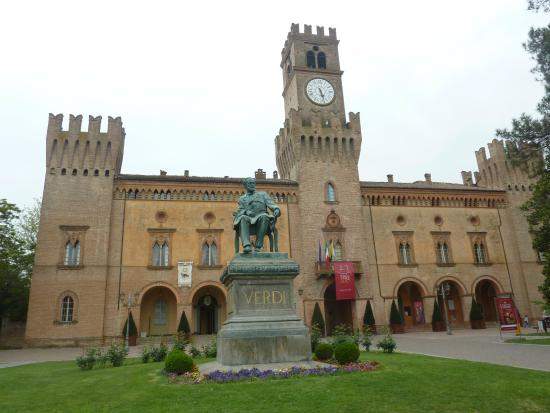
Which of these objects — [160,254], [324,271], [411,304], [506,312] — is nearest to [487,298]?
[506,312]

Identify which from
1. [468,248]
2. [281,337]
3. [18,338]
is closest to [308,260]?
[468,248]

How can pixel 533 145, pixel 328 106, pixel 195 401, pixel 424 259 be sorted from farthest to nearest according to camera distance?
pixel 328 106
pixel 424 259
pixel 533 145
pixel 195 401

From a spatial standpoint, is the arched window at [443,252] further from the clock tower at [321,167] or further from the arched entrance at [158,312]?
the arched entrance at [158,312]

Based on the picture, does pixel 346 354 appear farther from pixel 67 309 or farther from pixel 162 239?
pixel 67 309

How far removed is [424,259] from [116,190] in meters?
28.6

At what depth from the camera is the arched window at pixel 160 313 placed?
37656mm

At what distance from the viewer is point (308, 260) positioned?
39.4m

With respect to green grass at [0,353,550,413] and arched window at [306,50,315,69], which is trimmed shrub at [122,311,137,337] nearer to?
green grass at [0,353,550,413]

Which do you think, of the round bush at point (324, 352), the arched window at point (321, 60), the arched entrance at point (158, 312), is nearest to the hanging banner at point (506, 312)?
the arched entrance at point (158, 312)

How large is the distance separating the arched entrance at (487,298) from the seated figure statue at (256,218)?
3588cm

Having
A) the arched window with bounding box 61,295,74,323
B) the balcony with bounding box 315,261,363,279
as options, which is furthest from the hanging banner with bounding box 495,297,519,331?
the arched window with bounding box 61,295,74,323

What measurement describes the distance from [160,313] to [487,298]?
1269 inches

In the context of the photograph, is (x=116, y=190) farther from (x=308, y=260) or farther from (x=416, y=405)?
(x=416, y=405)

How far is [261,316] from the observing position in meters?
12.8
